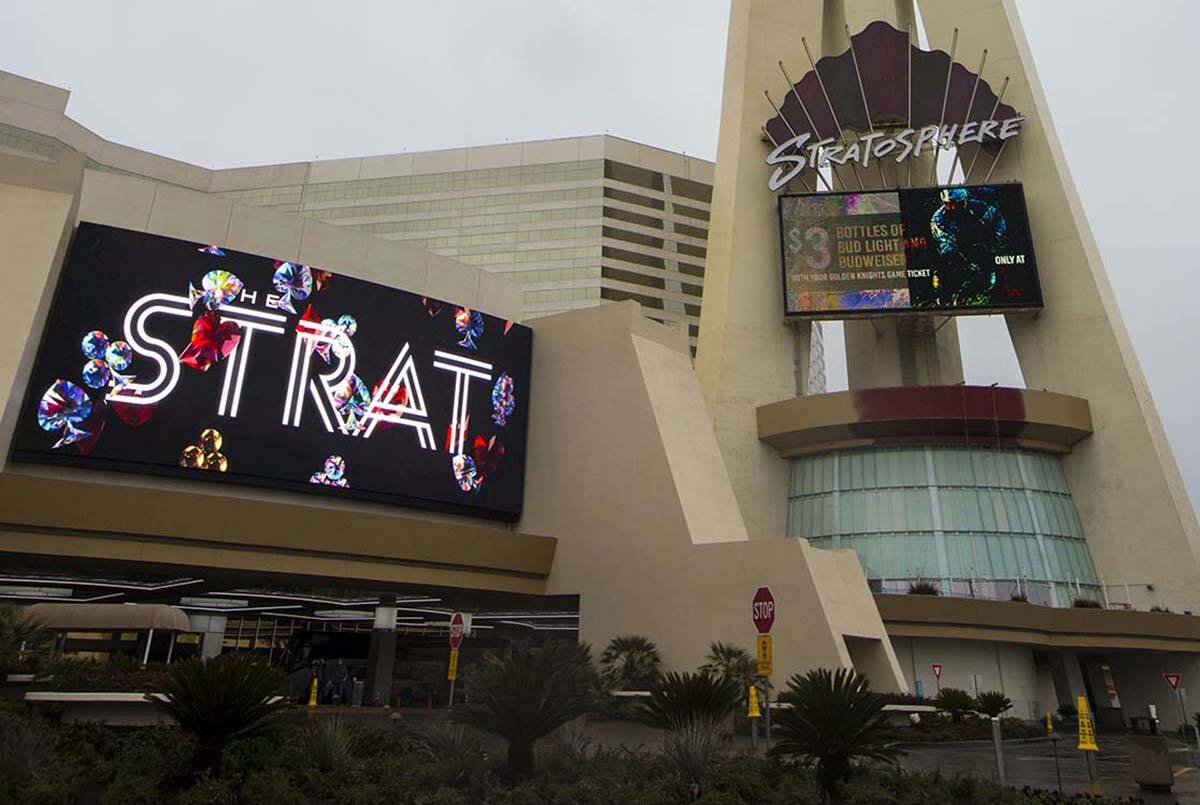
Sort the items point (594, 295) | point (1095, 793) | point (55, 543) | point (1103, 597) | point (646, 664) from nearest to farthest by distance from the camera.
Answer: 1. point (1095, 793)
2. point (55, 543)
3. point (646, 664)
4. point (1103, 597)
5. point (594, 295)

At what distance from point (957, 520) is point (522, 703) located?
37625 mm

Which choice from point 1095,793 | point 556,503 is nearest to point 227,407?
point 556,503

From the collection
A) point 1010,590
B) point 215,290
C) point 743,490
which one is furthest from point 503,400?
point 1010,590

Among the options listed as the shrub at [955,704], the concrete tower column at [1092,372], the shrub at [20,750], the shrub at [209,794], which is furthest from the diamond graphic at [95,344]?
the concrete tower column at [1092,372]

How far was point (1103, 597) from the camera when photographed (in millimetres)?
42781

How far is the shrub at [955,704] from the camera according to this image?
2856 cm

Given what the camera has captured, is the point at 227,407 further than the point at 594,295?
No

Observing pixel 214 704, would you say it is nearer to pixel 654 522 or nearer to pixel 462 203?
pixel 654 522

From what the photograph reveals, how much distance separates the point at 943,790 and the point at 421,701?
25678 millimetres

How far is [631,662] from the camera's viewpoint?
90.0 feet

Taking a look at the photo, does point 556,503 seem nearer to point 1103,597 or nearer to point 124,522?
point 124,522

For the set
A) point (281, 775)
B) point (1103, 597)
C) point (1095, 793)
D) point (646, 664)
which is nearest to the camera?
point (281, 775)

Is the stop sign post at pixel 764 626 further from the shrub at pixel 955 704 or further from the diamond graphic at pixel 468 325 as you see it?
the diamond graphic at pixel 468 325

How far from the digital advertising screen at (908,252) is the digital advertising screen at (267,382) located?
927 inches
